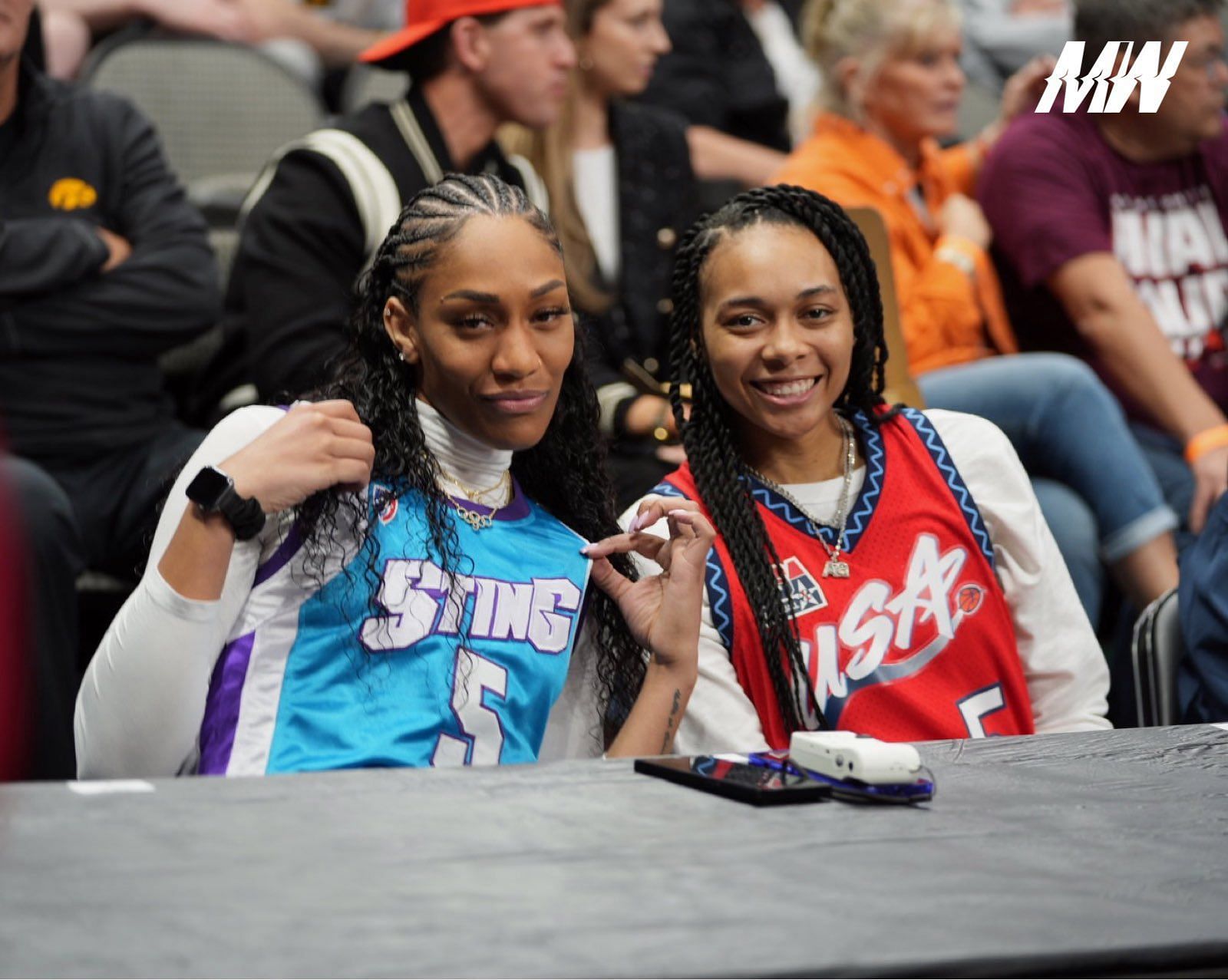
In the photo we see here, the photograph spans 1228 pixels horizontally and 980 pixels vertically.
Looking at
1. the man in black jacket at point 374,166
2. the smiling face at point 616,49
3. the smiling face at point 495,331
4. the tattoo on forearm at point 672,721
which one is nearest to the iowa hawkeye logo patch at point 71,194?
the man in black jacket at point 374,166

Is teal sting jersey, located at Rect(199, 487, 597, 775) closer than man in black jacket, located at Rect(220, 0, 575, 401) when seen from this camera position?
Yes

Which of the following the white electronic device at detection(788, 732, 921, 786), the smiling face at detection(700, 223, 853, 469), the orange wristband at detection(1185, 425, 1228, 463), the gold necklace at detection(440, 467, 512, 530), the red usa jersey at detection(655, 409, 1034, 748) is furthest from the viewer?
the orange wristband at detection(1185, 425, 1228, 463)

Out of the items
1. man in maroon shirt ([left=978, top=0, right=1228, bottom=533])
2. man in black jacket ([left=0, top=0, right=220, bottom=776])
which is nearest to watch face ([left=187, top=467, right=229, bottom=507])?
man in black jacket ([left=0, top=0, right=220, bottom=776])

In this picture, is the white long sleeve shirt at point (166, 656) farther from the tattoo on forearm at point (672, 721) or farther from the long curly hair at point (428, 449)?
the tattoo on forearm at point (672, 721)

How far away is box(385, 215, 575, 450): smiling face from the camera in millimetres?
1790

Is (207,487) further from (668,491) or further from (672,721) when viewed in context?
(668,491)

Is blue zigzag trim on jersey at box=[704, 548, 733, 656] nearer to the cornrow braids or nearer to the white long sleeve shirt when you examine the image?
the cornrow braids

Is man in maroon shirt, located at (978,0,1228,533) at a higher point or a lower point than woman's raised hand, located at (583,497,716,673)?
higher

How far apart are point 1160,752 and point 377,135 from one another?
179 centimetres

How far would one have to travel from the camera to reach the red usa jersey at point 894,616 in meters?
1.94

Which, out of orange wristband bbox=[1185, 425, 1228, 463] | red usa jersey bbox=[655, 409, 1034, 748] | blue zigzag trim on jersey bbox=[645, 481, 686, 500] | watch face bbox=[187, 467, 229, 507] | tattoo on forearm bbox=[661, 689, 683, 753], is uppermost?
orange wristband bbox=[1185, 425, 1228, 463]

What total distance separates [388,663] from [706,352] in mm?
651

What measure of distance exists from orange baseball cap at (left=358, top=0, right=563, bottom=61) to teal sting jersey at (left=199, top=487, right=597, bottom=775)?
1.48 meters

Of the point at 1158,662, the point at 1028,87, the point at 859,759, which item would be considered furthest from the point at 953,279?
the point at 859,759
